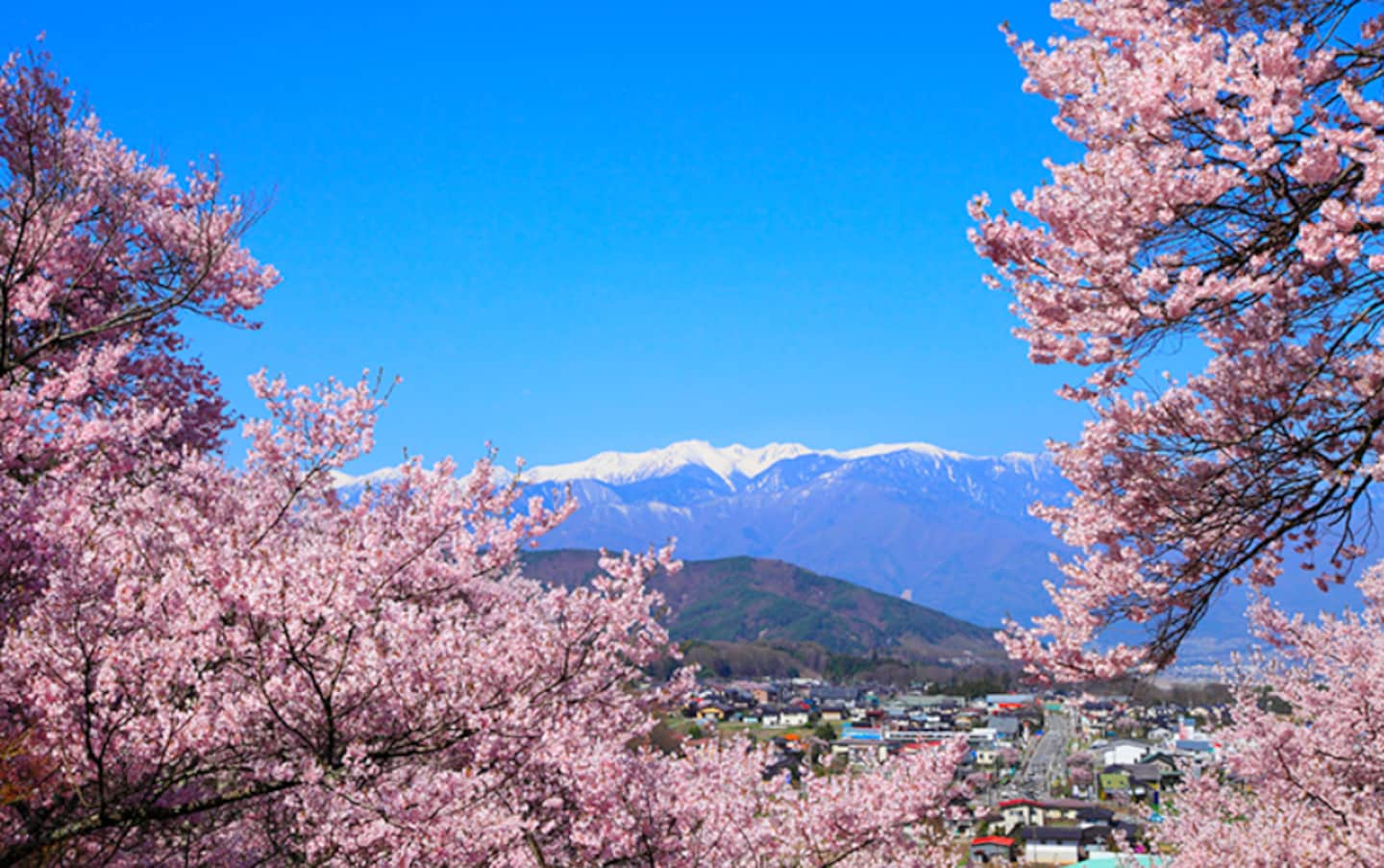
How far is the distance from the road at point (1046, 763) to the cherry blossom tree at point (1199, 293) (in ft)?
171

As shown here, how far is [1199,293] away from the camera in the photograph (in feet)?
20.2

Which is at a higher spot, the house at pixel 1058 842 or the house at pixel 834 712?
the house at pixel 834 712

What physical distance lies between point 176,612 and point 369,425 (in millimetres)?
3186

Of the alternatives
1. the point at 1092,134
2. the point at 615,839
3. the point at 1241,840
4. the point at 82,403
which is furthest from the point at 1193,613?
the point at 82,403

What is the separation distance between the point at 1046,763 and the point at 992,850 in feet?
148

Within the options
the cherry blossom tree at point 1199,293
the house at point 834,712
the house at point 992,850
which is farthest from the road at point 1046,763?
the cherry blossom tree at point 1199,293

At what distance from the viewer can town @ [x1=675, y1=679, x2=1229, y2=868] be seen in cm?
1709

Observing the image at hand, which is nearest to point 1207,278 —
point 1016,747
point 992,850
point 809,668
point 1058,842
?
point 992,850

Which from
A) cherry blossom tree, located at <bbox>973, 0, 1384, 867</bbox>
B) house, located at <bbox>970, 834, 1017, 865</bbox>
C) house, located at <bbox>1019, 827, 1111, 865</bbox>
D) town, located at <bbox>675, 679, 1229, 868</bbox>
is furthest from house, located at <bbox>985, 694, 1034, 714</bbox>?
cherry blossom tree, located at <bbox>973, 0, 1384, 867</bbox>

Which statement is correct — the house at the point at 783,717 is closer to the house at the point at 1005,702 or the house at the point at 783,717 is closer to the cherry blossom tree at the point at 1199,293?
the house at the point at 1005,702

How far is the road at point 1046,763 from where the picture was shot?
72.5 metres

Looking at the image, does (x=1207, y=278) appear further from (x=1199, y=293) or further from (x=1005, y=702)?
(x=1005, y=702)

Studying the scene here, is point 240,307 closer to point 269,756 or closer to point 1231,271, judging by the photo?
point 269,756

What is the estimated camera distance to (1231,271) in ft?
21.1
